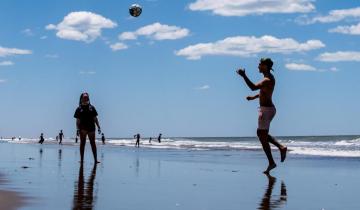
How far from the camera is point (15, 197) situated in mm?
6402

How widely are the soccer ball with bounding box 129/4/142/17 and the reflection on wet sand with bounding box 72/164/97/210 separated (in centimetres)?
927

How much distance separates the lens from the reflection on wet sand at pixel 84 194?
5834 mm

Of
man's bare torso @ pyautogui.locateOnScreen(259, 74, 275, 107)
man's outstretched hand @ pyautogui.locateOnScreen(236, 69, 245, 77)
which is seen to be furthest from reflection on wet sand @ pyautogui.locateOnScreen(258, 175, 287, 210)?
man's bare torso @ pyautogui.locateOnScreen(259, 74, 275, 107)

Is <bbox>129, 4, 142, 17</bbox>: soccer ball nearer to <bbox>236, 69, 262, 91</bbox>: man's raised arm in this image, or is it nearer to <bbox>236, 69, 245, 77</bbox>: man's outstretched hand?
<bbox>236, 69, 262, 91</bbox>: man's raised arm

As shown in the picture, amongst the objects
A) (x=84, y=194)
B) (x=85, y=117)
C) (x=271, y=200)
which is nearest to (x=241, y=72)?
(x=271, y=200)

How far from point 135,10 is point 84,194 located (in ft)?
38.4

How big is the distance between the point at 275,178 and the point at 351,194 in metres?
2.08

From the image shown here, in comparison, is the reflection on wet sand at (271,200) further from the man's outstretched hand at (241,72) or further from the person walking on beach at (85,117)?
the person walking on beach at (85,117)

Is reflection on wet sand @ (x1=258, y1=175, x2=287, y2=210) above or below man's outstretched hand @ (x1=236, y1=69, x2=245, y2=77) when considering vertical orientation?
below

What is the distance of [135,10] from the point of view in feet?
58.6

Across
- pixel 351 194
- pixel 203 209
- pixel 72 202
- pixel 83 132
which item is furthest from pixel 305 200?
pixel 83 132

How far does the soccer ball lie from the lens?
57.8 feet

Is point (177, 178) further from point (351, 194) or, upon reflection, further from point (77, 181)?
point (351, 194)

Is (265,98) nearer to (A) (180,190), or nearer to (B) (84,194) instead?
(A) (180,190)
